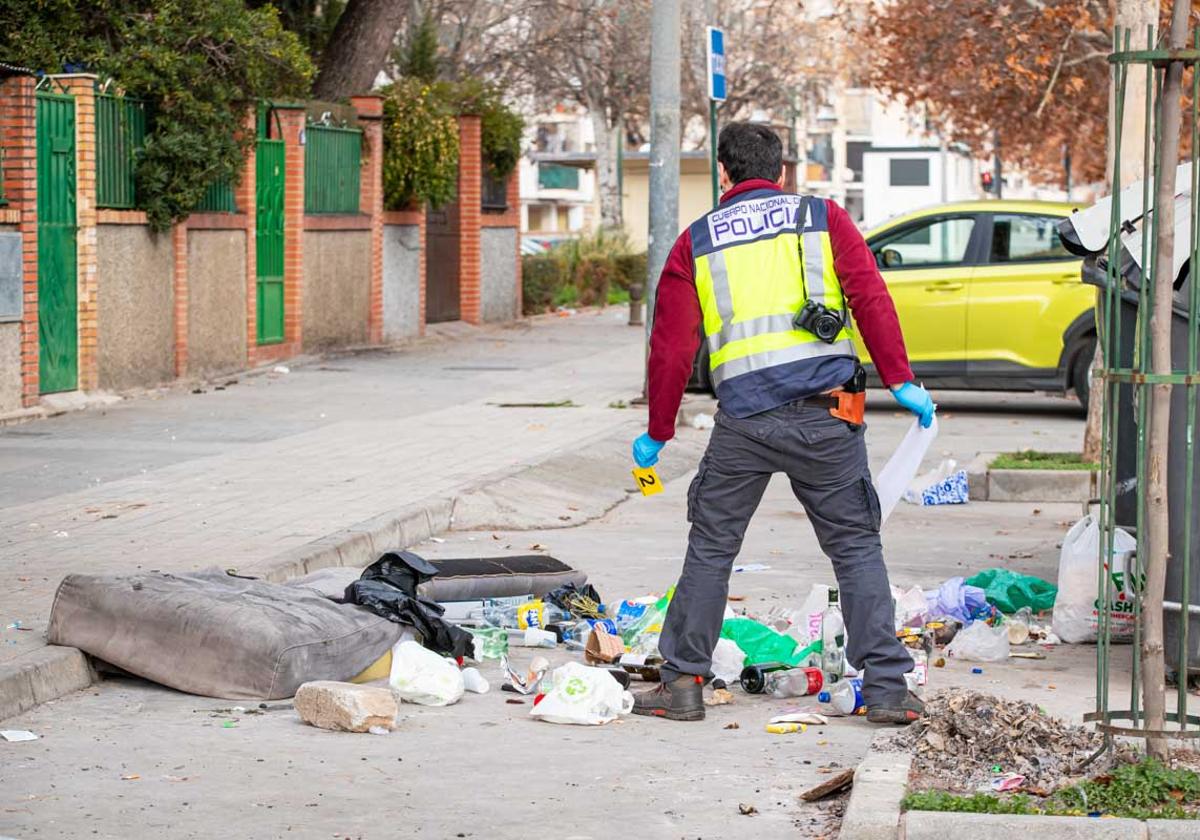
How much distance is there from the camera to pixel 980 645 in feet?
23.5

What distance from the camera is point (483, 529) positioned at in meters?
10.3

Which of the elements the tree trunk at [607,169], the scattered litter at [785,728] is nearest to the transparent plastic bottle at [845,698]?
the scattered litter at [785,728]

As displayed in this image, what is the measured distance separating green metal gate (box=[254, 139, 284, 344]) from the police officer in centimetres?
1302

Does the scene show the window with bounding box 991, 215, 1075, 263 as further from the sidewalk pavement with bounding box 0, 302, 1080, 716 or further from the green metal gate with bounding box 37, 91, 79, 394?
the green metal gate with bounding box 37, 91, 79, 394

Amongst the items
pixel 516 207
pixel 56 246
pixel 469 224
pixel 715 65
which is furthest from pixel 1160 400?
pixel 516 207

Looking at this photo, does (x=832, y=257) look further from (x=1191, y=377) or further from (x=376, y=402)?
(x=376, y=402)

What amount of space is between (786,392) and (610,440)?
721cm

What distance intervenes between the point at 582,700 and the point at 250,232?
13038 mm

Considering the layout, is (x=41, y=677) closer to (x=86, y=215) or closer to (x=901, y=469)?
(x=901, y=469)

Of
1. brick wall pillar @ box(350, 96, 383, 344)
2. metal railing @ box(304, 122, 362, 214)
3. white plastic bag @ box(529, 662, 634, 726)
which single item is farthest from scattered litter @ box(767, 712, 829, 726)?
brick wall pillar @ box(350, 96, 383, 344)

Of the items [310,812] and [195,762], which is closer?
[310,812]

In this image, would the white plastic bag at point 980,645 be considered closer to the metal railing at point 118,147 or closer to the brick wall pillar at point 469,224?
the metal railing at point 118,147

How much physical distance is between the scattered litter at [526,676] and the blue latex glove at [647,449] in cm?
89

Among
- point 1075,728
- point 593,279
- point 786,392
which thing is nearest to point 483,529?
point 786,392
